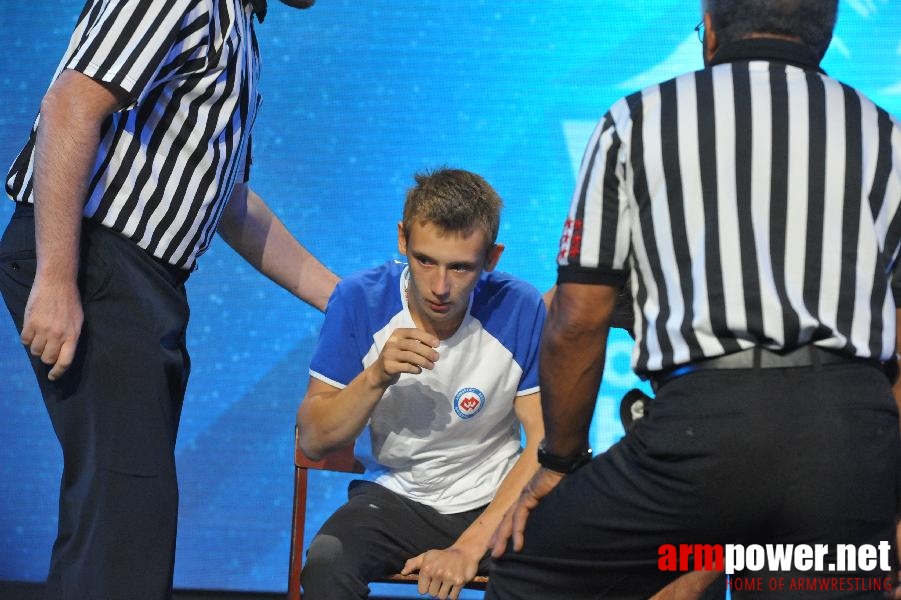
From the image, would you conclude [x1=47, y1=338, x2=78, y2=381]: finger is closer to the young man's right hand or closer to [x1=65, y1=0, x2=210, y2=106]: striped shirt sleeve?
[x1=65, y1=0, x2=210, y2=106]: striped shirt sleeve

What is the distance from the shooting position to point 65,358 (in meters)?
1.65

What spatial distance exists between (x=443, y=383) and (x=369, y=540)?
367 mm

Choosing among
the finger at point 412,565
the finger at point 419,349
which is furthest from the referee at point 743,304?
the finger at point 412,565

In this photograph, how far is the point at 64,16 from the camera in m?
3.36

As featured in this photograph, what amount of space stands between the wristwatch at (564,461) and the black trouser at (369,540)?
746 mm

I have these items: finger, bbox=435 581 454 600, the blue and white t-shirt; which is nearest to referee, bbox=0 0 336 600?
the blue and white t-shirt

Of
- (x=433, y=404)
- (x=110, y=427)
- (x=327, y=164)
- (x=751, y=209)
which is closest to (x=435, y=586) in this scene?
(x=433, y=404)

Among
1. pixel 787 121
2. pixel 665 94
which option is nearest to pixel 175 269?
pixel 665 94

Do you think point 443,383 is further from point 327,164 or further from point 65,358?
point 327,164

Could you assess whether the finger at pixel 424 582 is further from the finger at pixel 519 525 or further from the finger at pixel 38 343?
the finger at pixel 38 343

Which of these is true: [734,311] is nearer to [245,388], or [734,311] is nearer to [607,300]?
[607,300]

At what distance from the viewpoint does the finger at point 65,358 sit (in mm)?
1646

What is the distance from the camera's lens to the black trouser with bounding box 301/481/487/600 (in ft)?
6.95

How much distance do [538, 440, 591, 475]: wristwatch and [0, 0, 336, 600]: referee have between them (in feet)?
2.15
